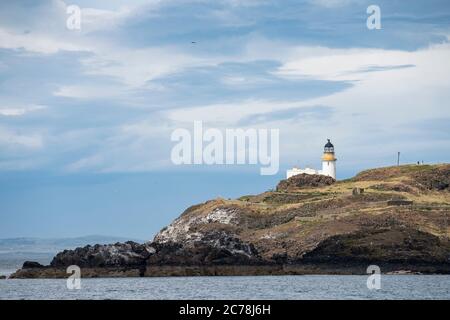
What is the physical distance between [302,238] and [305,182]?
36788 millimetres

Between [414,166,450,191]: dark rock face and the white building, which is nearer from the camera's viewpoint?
[414,166,450,191]: dark rock face

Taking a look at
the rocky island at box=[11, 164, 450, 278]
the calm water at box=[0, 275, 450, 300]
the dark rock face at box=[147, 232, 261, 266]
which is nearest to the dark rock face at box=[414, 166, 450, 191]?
the rocky island at box=[11, 164, 450, 278]

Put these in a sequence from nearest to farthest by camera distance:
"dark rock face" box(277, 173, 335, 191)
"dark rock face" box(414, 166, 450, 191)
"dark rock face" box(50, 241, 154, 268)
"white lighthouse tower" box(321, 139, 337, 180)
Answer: "dark rock face" box(50, 241, 154, 268) < "dark rock face" box(414, 166, 450, 191) < "dark rock face" box(277, 173, 335, 191) < "white lighthouse tower" box(321, 139, 337, 180)

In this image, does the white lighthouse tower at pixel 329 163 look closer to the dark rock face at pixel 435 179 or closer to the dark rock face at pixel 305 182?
the dark rock face at pixel 305 182

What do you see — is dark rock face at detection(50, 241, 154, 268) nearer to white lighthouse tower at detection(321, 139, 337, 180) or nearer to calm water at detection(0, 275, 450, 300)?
calm water at detection(0, 275, 450, 300)

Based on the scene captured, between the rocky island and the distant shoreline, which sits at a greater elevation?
the rocky island

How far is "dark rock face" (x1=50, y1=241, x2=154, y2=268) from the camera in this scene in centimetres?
10338

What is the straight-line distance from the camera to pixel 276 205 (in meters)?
138

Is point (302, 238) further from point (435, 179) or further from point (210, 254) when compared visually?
point (435, 179)

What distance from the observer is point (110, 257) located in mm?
104000

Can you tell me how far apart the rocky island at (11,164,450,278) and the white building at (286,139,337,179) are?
22.4ft

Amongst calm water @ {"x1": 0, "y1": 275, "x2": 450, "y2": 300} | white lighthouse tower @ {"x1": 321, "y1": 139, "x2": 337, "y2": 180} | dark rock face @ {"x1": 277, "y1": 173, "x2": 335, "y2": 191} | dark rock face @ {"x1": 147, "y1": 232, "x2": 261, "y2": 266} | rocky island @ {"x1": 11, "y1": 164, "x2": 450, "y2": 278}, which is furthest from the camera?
white lighthouse tower @ {"x1": 321, "y1": 139, "x2": 337, "y2": 180}

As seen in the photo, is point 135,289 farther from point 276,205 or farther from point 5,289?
point 276,205
